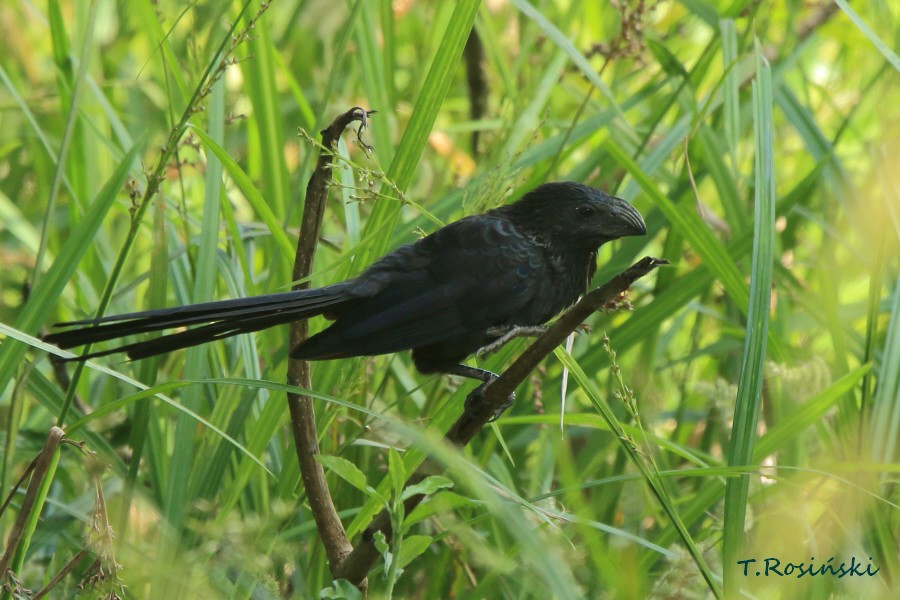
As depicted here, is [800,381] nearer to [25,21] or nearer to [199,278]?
[199,278]

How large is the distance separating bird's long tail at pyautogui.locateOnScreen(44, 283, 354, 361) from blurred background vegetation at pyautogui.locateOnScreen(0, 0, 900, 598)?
7 centimetres

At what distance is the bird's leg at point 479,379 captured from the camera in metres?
1.51

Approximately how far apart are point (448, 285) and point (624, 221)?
13.2 inches

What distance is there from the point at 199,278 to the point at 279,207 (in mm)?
333

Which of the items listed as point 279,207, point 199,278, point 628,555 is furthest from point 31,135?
point 628,555

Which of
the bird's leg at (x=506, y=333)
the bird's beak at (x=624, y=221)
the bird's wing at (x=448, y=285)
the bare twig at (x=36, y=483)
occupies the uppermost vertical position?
the bird's beak at (x=624, y=221)

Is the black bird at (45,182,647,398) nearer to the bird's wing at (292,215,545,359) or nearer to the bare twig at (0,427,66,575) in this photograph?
the bird's wing at (292,215,545,359)

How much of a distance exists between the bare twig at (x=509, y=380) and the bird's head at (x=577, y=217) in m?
0.49

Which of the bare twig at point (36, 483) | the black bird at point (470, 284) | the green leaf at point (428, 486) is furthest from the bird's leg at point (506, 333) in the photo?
the bare twig at point (36, 483)

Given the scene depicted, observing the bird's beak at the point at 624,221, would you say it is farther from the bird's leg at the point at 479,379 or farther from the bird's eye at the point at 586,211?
the bird's leg at the point at 479,379

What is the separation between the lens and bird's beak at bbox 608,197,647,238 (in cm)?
181

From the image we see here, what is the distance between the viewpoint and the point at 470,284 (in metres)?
1.76

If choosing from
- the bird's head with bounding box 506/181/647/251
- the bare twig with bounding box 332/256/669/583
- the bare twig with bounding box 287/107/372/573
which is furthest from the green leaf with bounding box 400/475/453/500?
the bird's head with bounding box 506/181/647/251

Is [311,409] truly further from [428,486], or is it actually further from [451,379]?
[451,379]
